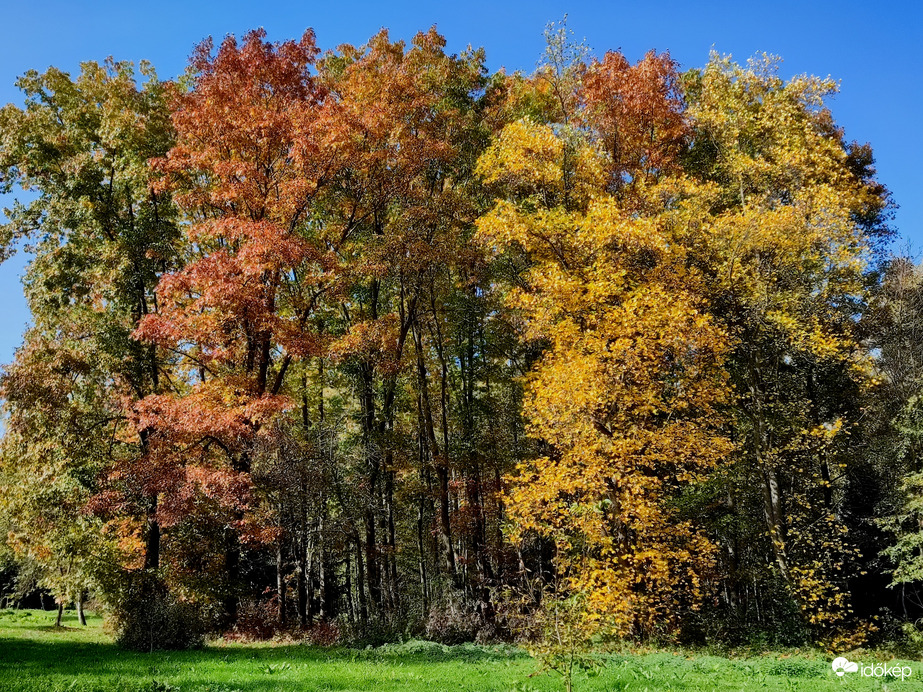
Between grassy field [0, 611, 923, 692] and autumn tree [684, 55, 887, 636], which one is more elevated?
autumn tree [684, 55, 887, 636]

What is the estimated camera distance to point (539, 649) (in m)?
7.52

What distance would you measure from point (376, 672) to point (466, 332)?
12.4 m

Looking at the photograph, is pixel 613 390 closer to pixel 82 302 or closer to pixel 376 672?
pixel 376 672

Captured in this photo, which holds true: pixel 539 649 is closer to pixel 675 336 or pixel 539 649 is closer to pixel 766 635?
pixel 675 336

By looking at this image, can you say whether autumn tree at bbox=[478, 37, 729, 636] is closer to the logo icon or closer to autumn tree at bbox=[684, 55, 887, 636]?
autumn tree at bbox=[684, 55, 887, 636]

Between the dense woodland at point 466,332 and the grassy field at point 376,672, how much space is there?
2.05 meters

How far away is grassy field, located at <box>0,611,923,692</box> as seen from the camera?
8.90 metres

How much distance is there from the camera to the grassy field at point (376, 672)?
890 cm

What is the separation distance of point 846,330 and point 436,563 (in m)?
16.9

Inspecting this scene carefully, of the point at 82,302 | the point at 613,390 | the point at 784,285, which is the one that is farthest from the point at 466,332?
the point at 82,302

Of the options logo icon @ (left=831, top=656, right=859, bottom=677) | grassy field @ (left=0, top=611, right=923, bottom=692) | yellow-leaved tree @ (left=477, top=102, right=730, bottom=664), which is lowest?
logo icon @ (left=831, top=656, right=859, bottom=677)

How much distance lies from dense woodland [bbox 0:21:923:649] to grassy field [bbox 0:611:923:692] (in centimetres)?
205

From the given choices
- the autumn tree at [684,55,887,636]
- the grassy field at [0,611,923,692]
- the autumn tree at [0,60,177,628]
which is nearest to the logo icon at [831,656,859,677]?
the grassy field at [0,611,923,692]

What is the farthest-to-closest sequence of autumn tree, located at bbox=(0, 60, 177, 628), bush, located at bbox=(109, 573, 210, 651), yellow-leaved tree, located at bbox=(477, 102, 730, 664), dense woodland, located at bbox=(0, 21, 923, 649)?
autumn tree, located at bbox=(0, 60, 177, 628) < dense woodland, located at bbox=(0, 21, 923, 649) < yellow-leaved tree, located at bbox=(477, 102, 730, 664) < bush, located at bbox=(109, 573, 210, 651)
